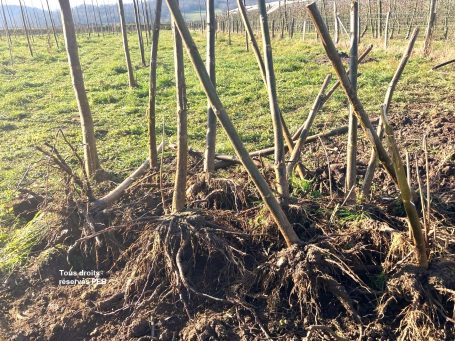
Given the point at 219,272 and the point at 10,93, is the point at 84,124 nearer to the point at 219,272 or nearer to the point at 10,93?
the point at 219,272

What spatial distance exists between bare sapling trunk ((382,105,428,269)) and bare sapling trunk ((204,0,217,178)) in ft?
4.46

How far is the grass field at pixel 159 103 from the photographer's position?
18.9 feet

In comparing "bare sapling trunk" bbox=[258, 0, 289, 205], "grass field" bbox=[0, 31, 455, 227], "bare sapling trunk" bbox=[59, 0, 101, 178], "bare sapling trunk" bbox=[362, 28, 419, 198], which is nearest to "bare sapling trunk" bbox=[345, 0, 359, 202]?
"bare sapling trunk" bbox=[362, 28, 419, 198]

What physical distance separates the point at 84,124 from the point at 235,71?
7.80 meters

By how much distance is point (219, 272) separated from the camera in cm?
254

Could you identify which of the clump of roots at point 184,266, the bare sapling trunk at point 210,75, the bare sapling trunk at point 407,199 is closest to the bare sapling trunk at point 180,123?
the clump of roots at point 184,266

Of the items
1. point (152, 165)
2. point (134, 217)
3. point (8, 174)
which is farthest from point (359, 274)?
point (8, 174)

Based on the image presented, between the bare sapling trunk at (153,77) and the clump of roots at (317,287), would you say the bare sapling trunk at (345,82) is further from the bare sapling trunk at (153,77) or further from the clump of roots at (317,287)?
the bare sapling trunk at (153,77)

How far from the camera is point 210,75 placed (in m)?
3.04

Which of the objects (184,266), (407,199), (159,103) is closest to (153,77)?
(184,266)

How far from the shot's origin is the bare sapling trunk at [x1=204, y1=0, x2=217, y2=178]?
2.93 m

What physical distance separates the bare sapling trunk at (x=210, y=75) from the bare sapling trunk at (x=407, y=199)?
136cm

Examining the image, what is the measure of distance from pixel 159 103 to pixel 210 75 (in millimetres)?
5571

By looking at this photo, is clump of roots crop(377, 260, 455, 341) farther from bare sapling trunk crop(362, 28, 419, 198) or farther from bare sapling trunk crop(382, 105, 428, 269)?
bare sapling trunk crop(362, 28, 419, 198)
